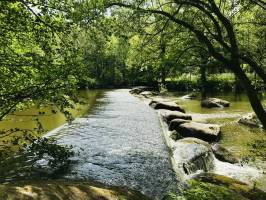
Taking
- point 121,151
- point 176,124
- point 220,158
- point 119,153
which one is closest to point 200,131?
point 176,124

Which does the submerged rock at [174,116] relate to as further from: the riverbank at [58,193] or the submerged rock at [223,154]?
the riverbank at [58,193]

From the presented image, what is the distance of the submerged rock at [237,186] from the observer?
985 cm

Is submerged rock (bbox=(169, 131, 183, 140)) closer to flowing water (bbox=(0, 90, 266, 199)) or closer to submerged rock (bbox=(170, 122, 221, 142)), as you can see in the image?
submerged rock (bbox=(170, 122, 221, 142))

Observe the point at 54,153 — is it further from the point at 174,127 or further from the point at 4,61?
the point at 174,127

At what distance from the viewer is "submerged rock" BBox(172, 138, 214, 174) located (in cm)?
1363

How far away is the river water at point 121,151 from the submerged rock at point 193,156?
0.51m

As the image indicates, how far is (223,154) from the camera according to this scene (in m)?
15.2

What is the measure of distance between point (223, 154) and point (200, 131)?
3.05 metres

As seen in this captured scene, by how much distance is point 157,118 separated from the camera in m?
24.5

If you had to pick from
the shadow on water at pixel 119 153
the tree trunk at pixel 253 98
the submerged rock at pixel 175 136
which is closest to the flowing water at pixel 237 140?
the submerged rock at pixel 175 136

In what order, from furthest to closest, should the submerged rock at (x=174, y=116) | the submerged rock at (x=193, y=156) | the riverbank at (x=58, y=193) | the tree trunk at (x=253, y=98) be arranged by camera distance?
the submerged rock at (x=174, y=116) → the submerged rock at (x=193, y=156) → the tree trunk at (x=253, y=98) → the riverbank at (x=58, y=193)

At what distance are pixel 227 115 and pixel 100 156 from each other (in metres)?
14.2

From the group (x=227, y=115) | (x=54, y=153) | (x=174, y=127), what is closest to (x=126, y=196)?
(x=54, y=153)

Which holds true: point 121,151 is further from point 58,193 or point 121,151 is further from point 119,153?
point 58,193
